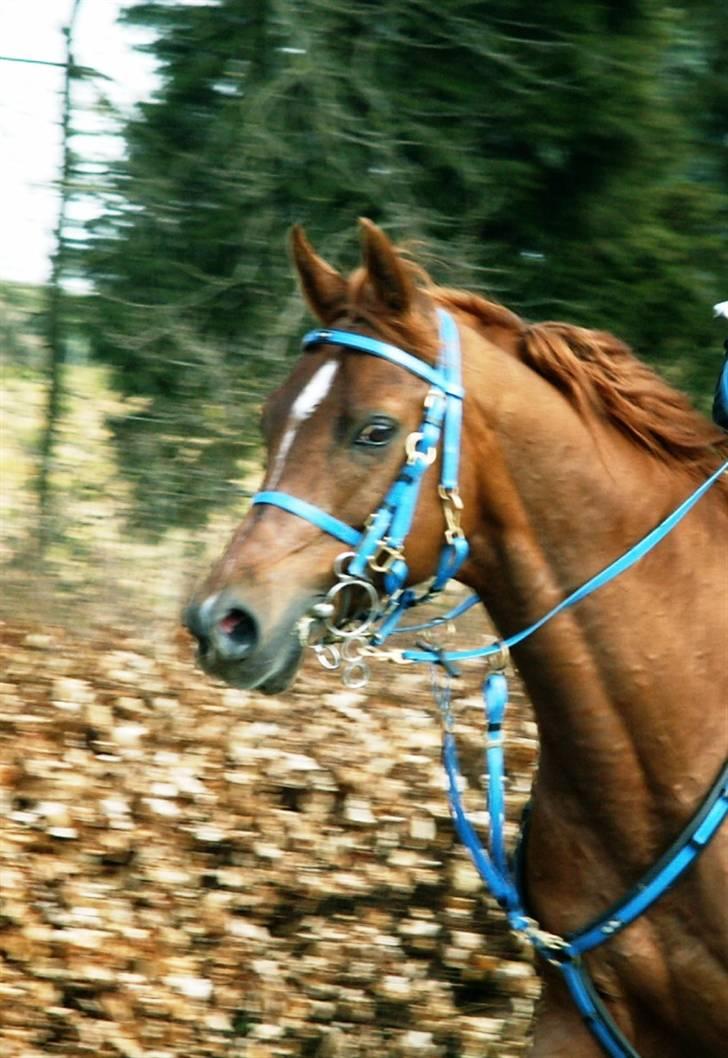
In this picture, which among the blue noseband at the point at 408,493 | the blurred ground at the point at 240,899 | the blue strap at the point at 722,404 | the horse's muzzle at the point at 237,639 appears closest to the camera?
the horse's muzzle at the point at 237,639

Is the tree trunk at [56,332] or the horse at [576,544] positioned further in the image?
the tree trunk at [56,332]

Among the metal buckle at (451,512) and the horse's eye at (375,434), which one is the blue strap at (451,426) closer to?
the metal buckle at (451,512)

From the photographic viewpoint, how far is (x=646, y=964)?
10.2ft

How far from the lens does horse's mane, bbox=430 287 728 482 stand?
317cm

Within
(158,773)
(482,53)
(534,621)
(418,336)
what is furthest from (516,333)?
(482,53)

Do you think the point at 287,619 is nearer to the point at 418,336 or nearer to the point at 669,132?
the point at 418,336

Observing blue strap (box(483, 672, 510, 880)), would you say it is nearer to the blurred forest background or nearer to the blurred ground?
the blurred ground

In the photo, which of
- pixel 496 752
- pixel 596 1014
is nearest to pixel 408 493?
pixel 496 752

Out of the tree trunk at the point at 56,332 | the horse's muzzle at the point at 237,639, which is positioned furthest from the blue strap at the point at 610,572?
the tree trunk at the point at 56,332

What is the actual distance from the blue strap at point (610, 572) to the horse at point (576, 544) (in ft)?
0.06

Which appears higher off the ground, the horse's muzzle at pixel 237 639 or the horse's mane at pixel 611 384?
the horse's mane at pixel 611 384

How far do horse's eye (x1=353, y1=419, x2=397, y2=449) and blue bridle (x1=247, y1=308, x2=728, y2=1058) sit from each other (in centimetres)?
5

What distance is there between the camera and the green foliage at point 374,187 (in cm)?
634

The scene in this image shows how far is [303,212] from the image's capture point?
6.54 m
